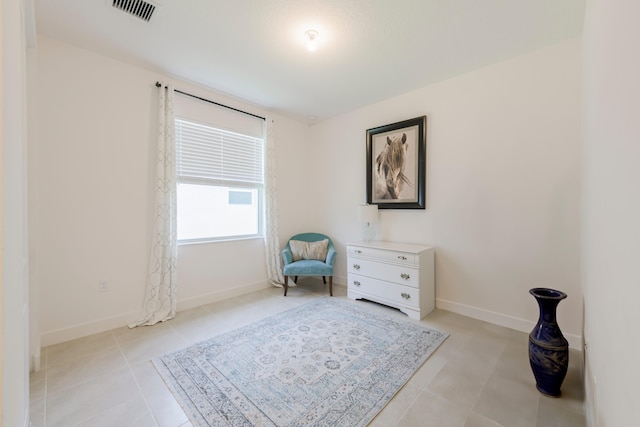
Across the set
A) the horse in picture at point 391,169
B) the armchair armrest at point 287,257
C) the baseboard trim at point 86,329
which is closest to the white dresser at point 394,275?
the horse in picture at point 391,169

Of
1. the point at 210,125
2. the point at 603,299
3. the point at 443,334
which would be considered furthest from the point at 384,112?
the point at 603,299

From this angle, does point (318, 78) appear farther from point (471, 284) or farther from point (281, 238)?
point (471, 284)

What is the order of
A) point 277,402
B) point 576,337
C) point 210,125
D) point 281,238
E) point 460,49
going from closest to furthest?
point 277,402 → point 576,337 → point 460,49 → point 210,125 → point 281,238

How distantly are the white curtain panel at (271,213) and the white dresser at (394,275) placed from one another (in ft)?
3.80

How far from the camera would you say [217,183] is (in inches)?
132

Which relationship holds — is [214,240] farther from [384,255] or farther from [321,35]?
[321,35]

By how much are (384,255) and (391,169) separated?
3.81 feet

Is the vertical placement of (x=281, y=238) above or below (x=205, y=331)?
above

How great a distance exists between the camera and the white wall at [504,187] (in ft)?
7.34

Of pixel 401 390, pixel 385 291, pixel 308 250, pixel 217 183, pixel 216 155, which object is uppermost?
pixel 216 155

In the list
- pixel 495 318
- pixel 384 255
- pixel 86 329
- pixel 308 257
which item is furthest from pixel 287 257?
pixel 495 318

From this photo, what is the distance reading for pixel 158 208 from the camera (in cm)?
277

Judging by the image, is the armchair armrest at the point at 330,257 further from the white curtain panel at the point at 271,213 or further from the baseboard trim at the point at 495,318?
the baseboard trim at the point at 495,318

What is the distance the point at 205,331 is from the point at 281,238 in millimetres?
1826
